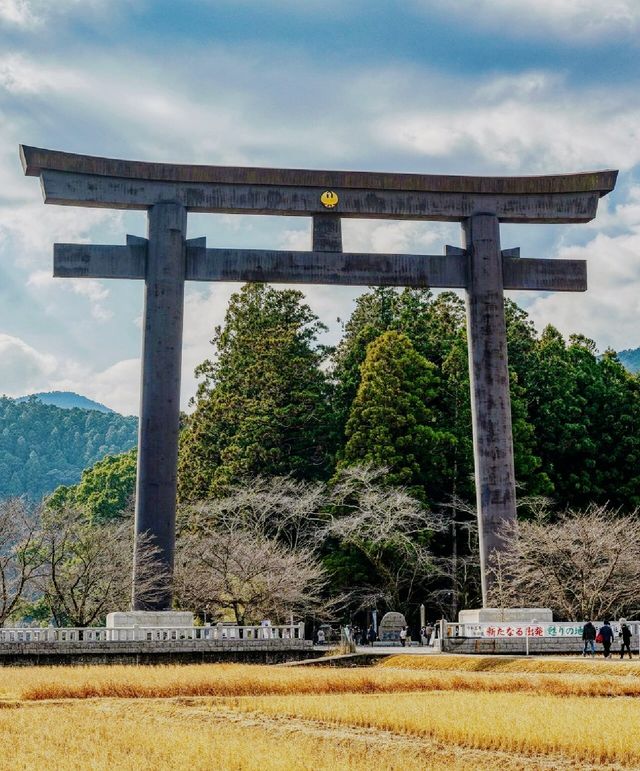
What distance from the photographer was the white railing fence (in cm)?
2747

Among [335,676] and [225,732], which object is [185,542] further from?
[225,732]

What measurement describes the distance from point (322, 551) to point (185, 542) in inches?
279

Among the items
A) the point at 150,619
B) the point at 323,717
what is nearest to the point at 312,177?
the point at 150,619

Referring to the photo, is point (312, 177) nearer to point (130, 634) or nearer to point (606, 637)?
point (130, 634)

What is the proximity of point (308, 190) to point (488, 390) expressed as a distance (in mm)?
7851

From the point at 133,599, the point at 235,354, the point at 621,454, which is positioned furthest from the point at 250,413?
the point at 133,599

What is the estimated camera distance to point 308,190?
1273 inches

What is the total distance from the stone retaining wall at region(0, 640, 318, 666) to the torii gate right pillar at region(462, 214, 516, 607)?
6150 mm

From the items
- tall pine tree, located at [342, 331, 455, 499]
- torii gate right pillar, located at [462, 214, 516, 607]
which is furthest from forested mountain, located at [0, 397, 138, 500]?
torii gate right pillar, located at [462, 214, 516, 607]

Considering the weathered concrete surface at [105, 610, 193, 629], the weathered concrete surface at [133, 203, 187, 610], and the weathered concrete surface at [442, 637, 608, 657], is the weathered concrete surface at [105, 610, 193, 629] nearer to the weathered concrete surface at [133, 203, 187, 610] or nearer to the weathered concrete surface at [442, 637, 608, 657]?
the weathered concrete surface at [133, 203, 187, 610]

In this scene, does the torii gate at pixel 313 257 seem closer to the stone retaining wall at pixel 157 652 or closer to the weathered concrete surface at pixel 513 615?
the weathered concrete surface at pixel 513 615

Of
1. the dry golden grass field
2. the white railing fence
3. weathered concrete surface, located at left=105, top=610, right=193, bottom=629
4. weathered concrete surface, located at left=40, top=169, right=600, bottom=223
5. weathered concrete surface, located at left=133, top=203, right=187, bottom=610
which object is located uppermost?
weathered concrete surface, located at left=40, top=169, right=600, bottom=223

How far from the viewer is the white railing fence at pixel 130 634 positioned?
27472 mm

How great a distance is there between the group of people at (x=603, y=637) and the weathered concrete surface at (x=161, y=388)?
1087cm
